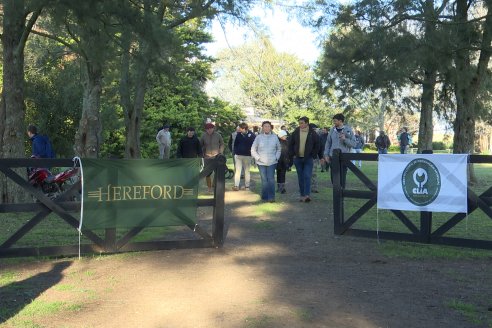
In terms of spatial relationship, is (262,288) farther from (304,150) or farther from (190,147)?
(190,147)

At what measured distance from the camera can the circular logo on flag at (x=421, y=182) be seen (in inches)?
302

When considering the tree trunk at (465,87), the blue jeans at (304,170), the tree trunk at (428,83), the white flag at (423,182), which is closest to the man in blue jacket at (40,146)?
the blue jeans at (304,170)

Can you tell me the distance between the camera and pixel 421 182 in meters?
7.77

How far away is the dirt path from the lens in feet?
16.5

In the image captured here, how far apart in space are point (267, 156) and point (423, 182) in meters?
5.53

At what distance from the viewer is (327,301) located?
555 cm

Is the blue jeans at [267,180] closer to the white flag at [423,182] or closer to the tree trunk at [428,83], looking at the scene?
the white flag at [423,182]

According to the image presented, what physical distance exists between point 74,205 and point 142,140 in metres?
29.2

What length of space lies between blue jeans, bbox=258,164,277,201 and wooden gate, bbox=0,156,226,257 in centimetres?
500

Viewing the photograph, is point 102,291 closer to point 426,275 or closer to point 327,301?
point 327,301

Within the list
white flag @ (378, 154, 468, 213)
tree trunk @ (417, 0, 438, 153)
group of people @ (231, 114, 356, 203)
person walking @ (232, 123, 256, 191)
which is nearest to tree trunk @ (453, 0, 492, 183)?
tree trunk @ (417, 0, 438, 153)

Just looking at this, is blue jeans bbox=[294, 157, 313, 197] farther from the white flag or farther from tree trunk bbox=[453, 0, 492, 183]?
tree trunk bbox=[453, 0, 492, 183]

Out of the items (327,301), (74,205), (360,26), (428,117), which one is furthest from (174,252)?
(428,117)

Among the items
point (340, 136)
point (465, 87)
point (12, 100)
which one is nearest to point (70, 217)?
point (12, 100)
